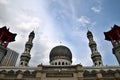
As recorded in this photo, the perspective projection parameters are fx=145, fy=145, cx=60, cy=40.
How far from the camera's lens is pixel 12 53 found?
105m

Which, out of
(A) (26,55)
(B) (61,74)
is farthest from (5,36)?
(B) (61,74)

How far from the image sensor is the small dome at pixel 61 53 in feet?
121

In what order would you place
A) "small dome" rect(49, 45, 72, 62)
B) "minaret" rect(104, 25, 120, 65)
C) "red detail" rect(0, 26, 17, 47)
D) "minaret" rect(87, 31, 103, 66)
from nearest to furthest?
"minaret" rect(104, 25, 120, 65), "red detail" rect(0, 26, 17, 47), "minaret" rect(87, 31, 103, 66), "small dome" rect(49, 45, 72, 62)

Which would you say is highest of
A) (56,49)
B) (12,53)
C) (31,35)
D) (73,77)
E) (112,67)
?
(12,53)

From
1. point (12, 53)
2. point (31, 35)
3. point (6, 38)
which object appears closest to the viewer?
point (6, 38)

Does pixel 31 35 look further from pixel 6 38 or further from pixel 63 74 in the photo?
pixel 63 74

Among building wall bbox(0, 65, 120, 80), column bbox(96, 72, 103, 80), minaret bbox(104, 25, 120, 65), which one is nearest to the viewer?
column bbox(96, 72, 103, 80)

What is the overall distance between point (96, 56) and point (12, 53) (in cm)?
8109

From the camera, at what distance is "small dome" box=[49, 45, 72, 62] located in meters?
37.0

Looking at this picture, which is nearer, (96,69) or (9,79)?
(9,79)

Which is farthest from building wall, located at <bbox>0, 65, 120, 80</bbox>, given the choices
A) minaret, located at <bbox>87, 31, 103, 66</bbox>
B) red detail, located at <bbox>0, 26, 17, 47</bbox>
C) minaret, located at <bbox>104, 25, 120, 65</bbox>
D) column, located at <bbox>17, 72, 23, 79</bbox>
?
red detail, located at <bbox>0, 26, 17, 47</bbox>

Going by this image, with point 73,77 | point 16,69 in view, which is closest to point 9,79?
point 16,69

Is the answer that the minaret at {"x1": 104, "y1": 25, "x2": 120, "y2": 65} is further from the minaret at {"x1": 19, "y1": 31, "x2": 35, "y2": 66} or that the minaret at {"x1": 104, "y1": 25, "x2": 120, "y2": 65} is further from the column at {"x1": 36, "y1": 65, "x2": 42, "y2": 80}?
the minaret at {"x1": 19, "y1": 31, "x2": 35, "y2": 66}

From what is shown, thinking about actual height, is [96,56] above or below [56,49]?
below
